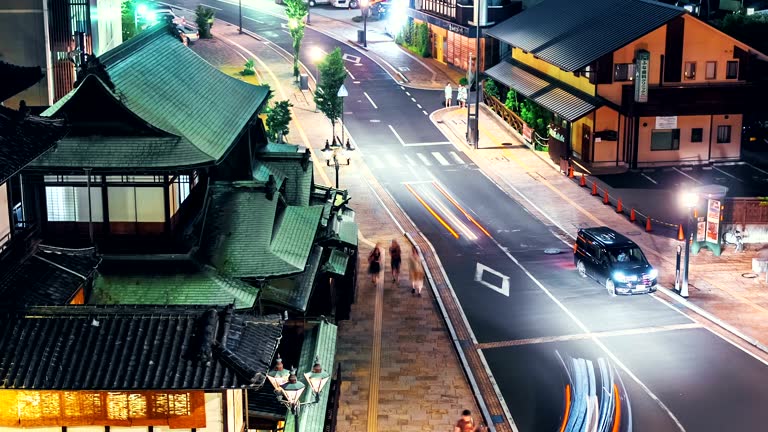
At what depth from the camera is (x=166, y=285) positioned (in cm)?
4144

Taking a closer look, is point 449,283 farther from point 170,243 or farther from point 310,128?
point 310,128

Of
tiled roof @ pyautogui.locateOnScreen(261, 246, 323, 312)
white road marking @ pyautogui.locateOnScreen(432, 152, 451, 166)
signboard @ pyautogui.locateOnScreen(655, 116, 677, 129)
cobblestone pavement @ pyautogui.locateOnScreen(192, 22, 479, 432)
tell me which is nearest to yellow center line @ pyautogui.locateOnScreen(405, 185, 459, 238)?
cobblestone pavement @ pyautogui.locateOnScreen(192, 22, 479, 432)

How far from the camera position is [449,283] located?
60.9 m

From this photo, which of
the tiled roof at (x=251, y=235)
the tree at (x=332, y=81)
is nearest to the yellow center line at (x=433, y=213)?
the tree at (x=332, y=81)

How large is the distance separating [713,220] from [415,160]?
27.9 meters

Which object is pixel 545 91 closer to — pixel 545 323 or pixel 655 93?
pixel 655 93

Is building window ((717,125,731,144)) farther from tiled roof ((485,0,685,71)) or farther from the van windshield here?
the van windshield

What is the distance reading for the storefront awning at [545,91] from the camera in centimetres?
8138

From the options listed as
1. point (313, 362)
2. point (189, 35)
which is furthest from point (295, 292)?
point (189, 35)

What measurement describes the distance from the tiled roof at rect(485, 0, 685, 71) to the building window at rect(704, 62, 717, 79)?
14.2ft

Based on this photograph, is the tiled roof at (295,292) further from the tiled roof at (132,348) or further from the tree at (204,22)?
the tree at (204,22)

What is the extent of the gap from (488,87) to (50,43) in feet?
160

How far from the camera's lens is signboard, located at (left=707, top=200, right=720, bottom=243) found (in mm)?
62812

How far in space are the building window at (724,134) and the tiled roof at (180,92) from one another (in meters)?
39.8
